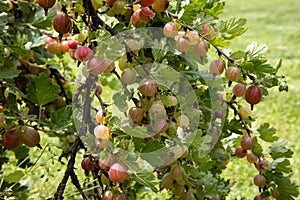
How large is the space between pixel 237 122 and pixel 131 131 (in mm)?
488

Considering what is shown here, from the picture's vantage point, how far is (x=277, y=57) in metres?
6.71

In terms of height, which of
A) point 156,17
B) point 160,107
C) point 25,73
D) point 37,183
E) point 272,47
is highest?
point 156,17

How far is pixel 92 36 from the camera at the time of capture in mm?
998

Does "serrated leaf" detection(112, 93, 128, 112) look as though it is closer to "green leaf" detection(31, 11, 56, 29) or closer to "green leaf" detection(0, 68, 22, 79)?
"green leaf" detection(0, 68, 22, 79)

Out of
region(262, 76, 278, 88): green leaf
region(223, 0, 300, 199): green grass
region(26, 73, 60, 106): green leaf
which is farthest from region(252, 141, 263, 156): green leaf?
region(26, 73, 60, 106): green leaf

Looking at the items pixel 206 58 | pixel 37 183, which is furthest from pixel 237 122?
pixel 37 183

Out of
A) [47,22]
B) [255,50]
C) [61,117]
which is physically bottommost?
[61,117]

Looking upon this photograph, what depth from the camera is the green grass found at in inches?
128

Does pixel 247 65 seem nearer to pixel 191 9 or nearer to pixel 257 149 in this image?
pixel 191 9

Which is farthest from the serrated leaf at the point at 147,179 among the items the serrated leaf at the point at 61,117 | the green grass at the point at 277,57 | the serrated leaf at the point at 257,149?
the green grass at the point at 277,57

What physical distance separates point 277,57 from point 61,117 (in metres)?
5.83

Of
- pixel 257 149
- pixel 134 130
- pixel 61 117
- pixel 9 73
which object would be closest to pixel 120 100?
pixel 134 130

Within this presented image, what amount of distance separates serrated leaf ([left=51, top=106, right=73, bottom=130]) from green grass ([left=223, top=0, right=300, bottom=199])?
0.60m

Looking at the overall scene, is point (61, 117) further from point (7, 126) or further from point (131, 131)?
point (131, 131)
